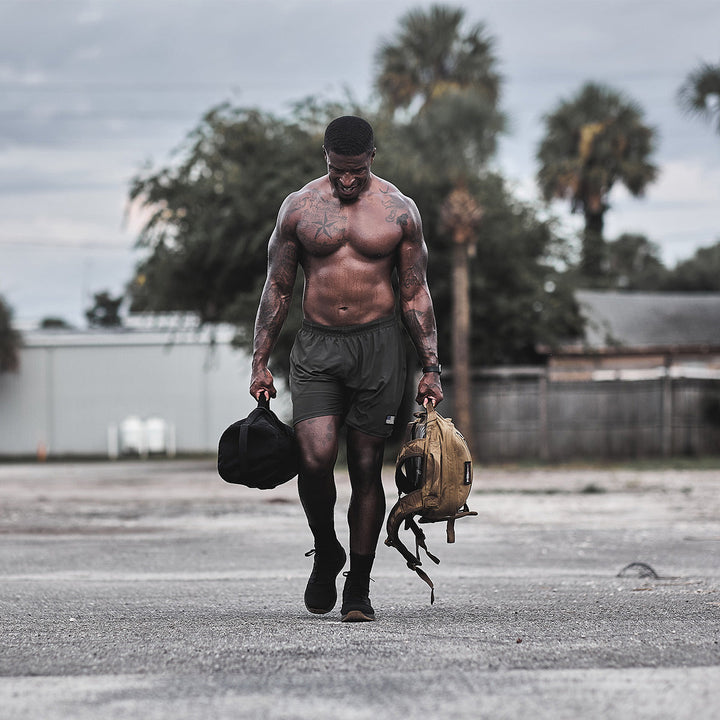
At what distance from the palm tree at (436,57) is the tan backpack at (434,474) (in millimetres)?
32766

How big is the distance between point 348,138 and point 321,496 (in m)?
1.51

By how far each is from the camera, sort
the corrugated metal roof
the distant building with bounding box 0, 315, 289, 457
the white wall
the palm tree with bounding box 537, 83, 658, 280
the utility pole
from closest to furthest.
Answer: the utility pole, the corrugated metal roof, the distant building with bounding box 0, 315, 289, 457, the white wall, the palm tree with bounding box 537, 83, 658, 280

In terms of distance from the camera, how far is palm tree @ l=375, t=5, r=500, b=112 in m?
37.5

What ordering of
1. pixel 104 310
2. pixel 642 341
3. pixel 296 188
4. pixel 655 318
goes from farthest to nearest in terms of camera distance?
pixel 104 310 < pixel 655 318 < pixel 642 341 < pixel 296 188

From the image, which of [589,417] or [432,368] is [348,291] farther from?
[589,417]

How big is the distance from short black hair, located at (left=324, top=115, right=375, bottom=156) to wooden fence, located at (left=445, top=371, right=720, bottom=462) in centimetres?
1922

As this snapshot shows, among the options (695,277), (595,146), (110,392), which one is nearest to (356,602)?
(110,392)

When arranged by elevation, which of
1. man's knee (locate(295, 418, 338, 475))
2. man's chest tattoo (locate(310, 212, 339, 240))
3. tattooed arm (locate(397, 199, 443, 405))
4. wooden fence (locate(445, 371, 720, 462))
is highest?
man's chest tattoo (locate(310, 212, 339, 240))

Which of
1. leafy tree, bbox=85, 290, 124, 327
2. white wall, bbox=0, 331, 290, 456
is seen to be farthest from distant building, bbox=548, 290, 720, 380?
leafy tree, bbox=85, 290, 124, 327

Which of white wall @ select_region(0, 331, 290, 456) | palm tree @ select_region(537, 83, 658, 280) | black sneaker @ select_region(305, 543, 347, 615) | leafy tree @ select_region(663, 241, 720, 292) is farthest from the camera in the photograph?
leafy tree @ select_region(663, 241, 720, 292)

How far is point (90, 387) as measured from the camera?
36.2 meters

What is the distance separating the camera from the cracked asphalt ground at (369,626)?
11.7 ft

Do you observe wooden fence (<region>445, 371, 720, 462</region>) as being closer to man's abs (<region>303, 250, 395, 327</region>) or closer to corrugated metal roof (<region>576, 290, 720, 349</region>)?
corrugated metal roof (<region>576, 290, 720, 349</region>)

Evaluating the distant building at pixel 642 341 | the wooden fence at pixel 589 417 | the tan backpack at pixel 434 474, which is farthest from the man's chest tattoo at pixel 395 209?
the distant building at pixel 642 341
